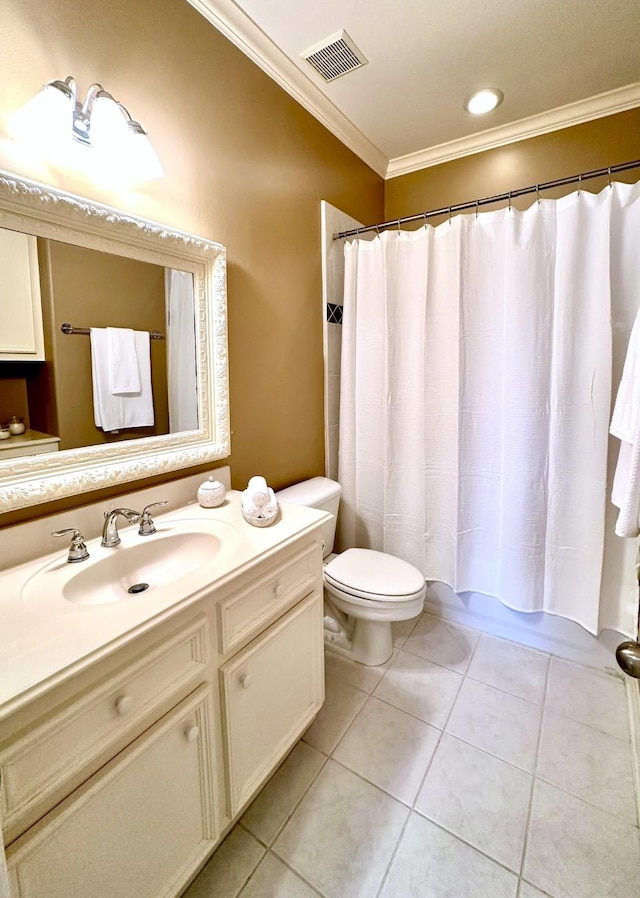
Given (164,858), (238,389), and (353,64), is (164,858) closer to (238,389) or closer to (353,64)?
→ (238,389)

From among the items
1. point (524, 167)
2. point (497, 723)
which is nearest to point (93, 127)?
point (524, 167)

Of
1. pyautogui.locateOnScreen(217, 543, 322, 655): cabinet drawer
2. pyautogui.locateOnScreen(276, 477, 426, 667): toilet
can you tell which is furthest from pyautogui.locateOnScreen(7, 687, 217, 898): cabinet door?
pyautogui.locateOnScreen(276, 477, 426, 667): toilet

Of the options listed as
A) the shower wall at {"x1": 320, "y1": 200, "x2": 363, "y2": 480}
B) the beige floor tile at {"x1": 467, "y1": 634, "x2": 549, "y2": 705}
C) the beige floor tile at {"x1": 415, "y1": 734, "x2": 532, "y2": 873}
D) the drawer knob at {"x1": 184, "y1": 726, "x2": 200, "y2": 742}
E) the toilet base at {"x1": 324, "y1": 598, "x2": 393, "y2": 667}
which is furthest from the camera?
the shower wall at {"x1": 320, "y1": 200, "x2": 363, "y2": 480}

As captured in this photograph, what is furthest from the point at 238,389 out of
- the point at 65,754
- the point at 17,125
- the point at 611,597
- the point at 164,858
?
the point at 611,597

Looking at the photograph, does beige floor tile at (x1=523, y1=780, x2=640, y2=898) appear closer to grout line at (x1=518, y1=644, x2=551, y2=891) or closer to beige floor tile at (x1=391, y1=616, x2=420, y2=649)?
grout line at (x1=518, y1=644, x2=551, y2=891)

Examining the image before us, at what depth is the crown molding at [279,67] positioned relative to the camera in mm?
1322

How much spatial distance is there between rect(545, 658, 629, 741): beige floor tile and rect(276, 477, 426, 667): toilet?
26.2 inches

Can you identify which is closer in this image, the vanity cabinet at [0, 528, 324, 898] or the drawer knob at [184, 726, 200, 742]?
the vanity cabinet at [0, 528, 324, 898]

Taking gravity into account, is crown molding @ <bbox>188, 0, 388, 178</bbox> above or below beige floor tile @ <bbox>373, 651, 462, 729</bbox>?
above

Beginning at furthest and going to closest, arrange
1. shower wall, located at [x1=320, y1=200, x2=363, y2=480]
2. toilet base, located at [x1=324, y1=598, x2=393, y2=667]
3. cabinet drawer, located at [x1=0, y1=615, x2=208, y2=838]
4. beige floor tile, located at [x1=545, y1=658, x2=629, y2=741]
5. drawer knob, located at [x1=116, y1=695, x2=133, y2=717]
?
shower wall, located at [x1=320, y1=200, x2=363, y2=480], toilet base, located at [x1=324, y1=598, x2=393, y2=667], beige floor tile, located at [x1=545, y1=658, x2=629, y2=741], drawer knob, located at [x1=116, y1=695, x2=133, y2=717], cabinet drawer, located at [x1=0, y1=615, x2=208, y2=838]

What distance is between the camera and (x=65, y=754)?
2.14ft

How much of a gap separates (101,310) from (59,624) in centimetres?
83

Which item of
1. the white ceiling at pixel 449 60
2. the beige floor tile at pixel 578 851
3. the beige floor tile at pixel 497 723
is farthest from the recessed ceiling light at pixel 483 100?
the beige floor tile at pixel 578 851

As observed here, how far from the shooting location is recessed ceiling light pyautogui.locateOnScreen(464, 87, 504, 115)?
1.78 meters
